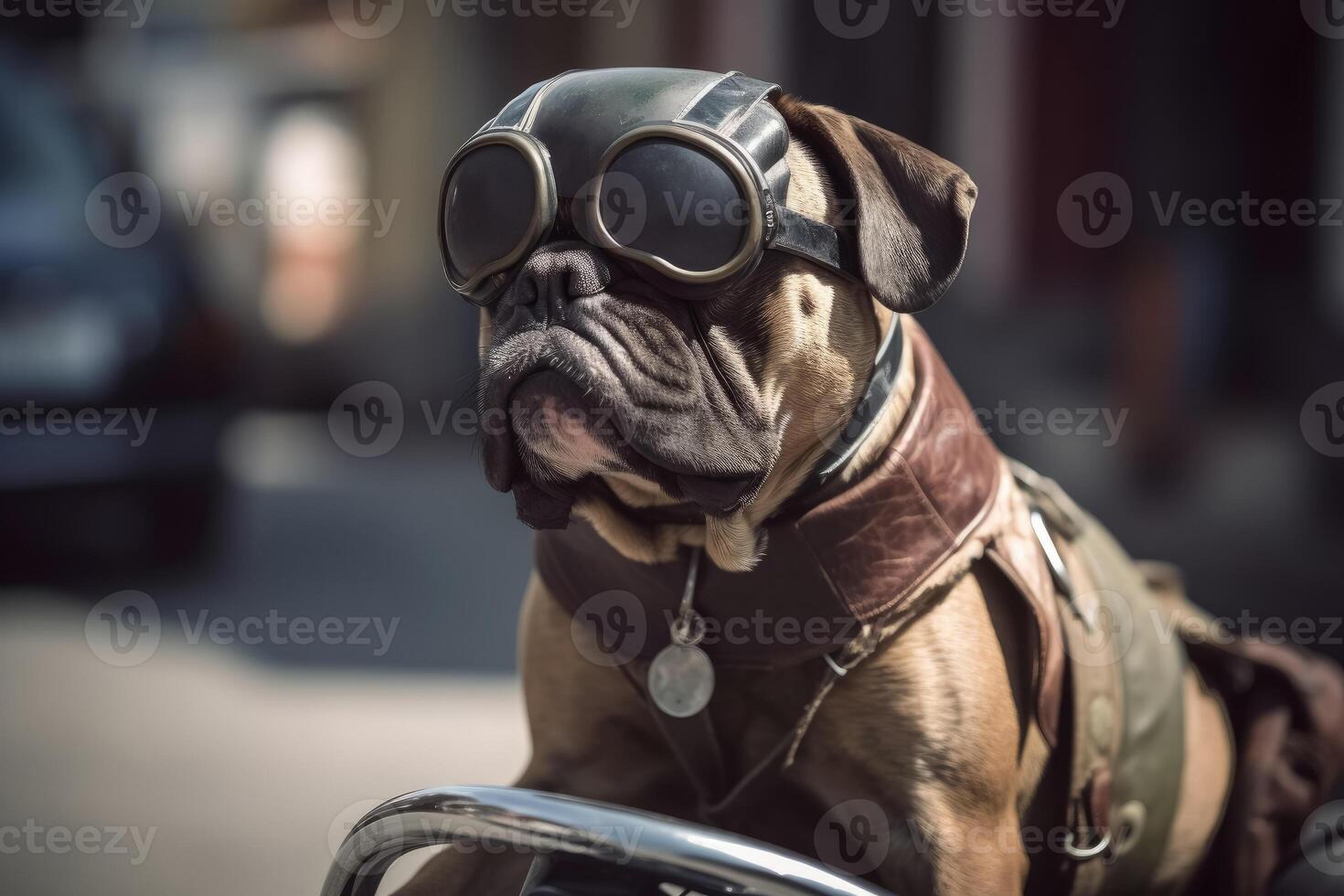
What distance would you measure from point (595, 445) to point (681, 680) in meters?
0.39

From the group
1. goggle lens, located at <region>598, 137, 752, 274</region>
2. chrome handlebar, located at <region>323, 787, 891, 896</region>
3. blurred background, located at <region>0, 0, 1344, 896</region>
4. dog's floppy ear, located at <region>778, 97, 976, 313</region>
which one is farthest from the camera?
blurred background, located at <region>0, 0, 1344, 896</region>

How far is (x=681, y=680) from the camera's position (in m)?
1.74

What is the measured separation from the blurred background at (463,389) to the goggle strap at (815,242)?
222 centimetres

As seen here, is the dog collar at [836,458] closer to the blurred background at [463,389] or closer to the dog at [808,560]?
the dog at [808,560]

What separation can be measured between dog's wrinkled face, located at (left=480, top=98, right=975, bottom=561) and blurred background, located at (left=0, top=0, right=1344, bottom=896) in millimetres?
1948

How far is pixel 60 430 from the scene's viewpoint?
5.35m

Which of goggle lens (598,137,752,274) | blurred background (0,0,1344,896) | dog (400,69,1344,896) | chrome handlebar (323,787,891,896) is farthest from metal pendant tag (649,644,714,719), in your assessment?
blurred background (0,0,1344,896)

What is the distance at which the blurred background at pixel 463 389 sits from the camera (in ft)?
13.1

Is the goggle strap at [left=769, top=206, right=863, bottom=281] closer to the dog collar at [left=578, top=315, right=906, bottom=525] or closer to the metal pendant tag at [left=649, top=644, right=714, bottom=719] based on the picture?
the dog collar at [left=578, top=315, right=906, bottom=525]

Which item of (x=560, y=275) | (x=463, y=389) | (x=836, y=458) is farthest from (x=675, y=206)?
(x=463, y=389)

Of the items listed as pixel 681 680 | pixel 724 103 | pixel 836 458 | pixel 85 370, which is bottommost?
pixel 85 370

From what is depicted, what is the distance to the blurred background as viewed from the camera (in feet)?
13.1

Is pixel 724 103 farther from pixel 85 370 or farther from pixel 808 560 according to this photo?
pixel 85 370

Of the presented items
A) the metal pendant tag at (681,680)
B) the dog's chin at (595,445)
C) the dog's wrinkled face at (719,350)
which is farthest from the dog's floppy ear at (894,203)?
the metal pendant tag at (681,680)
